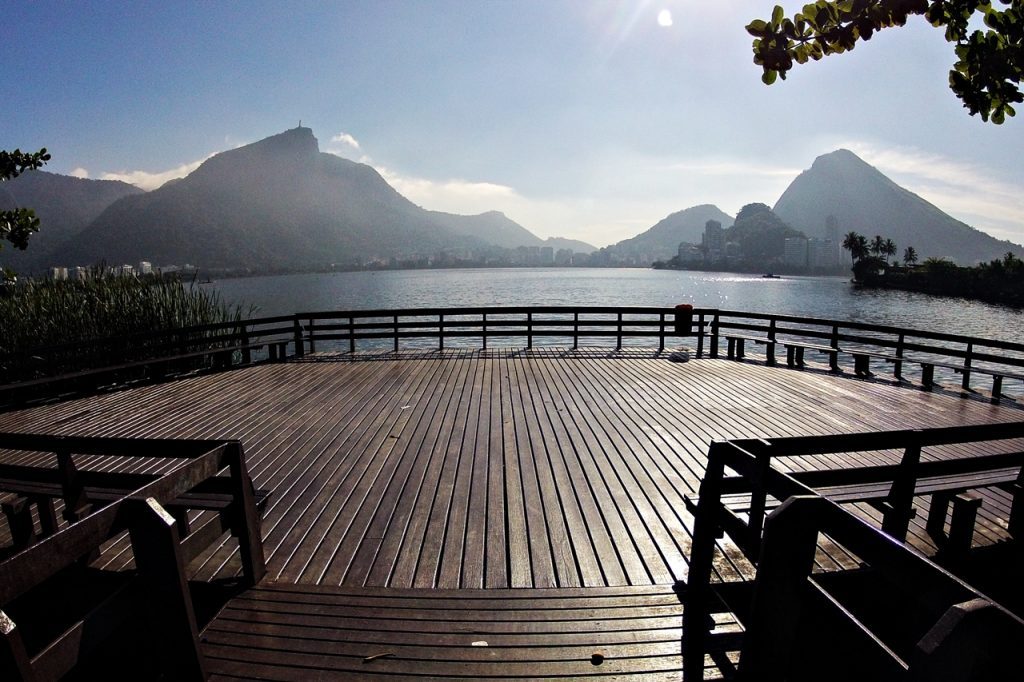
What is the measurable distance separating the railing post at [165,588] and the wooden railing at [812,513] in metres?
2.37

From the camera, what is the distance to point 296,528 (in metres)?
4.09

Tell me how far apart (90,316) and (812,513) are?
15.5m

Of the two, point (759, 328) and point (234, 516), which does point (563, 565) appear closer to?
point (234, 516)

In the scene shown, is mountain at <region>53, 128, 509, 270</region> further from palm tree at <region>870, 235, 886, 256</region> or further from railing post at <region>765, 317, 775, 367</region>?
palm tree at <region>870, 235, 886, 256</region>

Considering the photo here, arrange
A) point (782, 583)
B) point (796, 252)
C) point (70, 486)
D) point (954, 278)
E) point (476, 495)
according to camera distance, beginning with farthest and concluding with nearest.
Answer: point (796, 252), point (954, 278), point (476, 495), point (70, 486), point (782, 583)

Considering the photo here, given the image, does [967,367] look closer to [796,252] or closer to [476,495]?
[476,495]

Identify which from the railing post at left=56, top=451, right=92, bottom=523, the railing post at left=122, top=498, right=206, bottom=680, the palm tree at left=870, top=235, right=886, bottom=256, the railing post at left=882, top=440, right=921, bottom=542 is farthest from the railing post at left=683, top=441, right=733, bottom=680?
the palm tree at left=870, top=235, right=886, bottom=256

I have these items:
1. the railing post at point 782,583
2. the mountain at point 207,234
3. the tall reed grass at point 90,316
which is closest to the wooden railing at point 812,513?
the railing post at point 782,583

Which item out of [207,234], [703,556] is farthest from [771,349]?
[207,234]

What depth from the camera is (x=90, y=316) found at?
12.3m

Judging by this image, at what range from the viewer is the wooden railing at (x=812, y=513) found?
1.54 m

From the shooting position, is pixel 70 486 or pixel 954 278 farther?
pixel 954 278

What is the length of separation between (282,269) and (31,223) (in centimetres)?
14600

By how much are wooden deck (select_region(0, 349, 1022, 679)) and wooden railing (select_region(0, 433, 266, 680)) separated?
0.43m
